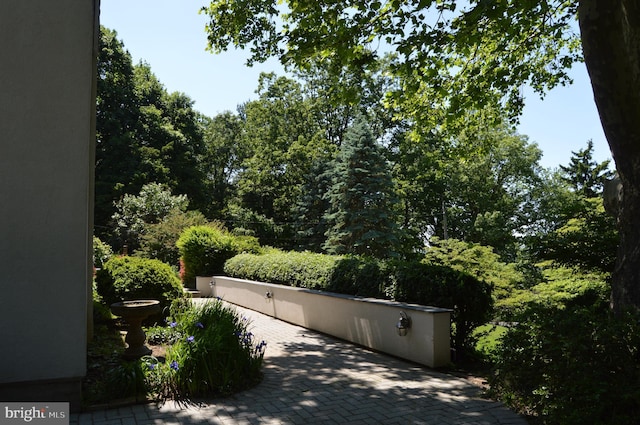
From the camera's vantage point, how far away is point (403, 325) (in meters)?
6.52

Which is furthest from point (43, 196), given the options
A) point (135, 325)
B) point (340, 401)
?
point (340, 401)

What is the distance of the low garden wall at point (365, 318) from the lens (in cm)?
625

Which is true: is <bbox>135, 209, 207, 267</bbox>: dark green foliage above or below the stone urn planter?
above

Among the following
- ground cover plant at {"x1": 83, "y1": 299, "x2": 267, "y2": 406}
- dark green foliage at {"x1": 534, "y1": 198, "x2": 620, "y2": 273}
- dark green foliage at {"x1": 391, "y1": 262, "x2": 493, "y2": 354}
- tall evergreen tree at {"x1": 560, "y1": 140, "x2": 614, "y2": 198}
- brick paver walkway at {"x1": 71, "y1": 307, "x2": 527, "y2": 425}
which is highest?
tall evergreen tree at {"x1": 560, "y1": 140, "x2": 614, "y2": 198}

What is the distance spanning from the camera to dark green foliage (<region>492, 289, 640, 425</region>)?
339 centimetres

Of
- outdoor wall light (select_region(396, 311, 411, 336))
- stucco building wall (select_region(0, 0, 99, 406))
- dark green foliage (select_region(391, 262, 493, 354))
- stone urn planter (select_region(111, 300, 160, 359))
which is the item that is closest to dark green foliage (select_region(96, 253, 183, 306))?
stone urn planter (select_region(111, 300, 160, 359))

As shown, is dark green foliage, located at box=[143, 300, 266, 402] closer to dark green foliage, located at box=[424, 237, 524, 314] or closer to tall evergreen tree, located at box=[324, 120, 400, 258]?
dark green foliage, located at box=[424, 237, 524, 314]

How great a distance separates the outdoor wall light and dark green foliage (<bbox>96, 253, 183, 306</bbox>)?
4392mm

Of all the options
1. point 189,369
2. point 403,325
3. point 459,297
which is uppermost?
point 459,297

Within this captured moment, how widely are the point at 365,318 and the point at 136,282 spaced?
4.29 m

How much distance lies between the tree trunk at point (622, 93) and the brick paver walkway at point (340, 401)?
2044 mm

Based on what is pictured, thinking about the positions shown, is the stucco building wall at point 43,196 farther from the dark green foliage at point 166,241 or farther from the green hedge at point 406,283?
the dark green foliage at point 166,241

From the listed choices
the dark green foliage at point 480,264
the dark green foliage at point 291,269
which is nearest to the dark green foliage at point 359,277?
the dark green foliage at point 291,269

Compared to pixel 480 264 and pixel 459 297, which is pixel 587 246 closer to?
pixel 459 297
